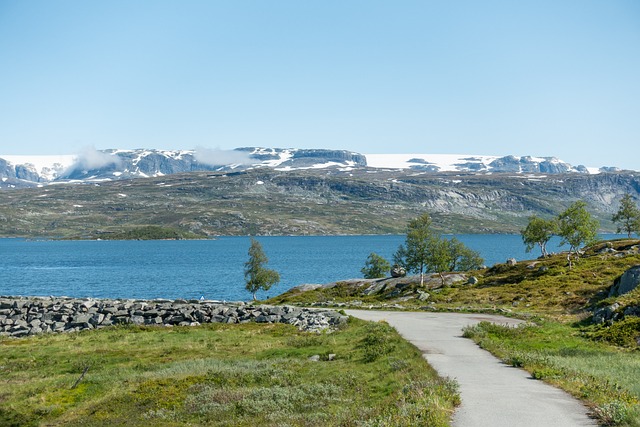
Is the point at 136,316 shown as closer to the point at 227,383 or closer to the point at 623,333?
the point at 227,383

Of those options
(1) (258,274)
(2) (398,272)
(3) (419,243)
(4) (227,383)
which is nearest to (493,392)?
(4) (227,383)

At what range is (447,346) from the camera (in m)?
35.0

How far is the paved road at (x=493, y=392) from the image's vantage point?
1795cm

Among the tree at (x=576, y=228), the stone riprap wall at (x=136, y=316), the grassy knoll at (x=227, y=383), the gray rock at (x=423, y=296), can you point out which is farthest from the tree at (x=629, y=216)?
the grassy knoll at (x=227, y=383)

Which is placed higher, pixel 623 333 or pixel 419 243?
pixel 623 333

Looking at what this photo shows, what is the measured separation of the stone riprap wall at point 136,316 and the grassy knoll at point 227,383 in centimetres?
904

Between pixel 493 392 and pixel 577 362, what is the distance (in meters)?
8.61

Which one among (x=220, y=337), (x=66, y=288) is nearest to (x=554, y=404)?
(x=220, y=337)

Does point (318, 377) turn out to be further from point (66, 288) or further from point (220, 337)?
point (66, 288)

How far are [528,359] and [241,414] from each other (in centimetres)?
1421

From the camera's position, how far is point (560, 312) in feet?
190

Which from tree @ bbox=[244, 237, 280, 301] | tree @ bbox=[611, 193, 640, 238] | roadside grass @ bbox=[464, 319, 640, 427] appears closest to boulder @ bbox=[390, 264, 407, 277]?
tree @ bbox=[244, 237, 280, 301]

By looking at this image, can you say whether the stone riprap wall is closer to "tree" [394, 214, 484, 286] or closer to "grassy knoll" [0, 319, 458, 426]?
"grassy knoll" [0, 319, 458, 426]

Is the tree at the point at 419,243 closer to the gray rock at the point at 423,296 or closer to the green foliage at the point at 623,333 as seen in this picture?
the gray rock at the point at 423,296
